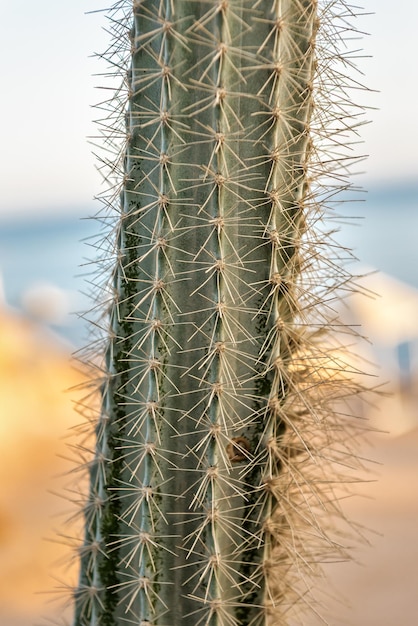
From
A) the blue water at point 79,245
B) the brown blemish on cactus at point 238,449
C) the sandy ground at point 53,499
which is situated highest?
the blue water at point 79,245

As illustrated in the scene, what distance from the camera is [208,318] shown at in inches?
37.3

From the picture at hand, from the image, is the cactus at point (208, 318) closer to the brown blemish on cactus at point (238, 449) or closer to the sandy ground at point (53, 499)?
the brown blemish on cactus at point (238, 449)

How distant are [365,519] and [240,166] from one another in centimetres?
151

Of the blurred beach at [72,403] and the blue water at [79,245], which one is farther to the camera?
the blue water at [79,245]

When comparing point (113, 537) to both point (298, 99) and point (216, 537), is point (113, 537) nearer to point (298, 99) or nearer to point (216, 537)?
point (216, 537)

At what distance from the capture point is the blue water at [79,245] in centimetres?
250

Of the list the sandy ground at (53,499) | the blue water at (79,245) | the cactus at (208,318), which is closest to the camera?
the cactus at (208,318)

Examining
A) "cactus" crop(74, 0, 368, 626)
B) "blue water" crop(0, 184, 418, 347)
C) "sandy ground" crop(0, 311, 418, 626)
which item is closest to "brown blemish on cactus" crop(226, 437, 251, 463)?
"cactus" crop(74, 0, 368, 626)

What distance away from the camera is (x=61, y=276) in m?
2.92

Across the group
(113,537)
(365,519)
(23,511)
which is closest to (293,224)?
(113,537)

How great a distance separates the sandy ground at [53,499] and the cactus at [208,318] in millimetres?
852

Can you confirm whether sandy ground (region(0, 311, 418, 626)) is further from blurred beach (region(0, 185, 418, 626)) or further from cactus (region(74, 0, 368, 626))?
cactus (region(74, 0, 368, 626))

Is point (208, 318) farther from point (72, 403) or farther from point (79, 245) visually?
point (79, 245)

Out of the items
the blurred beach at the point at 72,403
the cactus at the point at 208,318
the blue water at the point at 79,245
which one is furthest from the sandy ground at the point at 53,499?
the cactus at the point at 208,318
